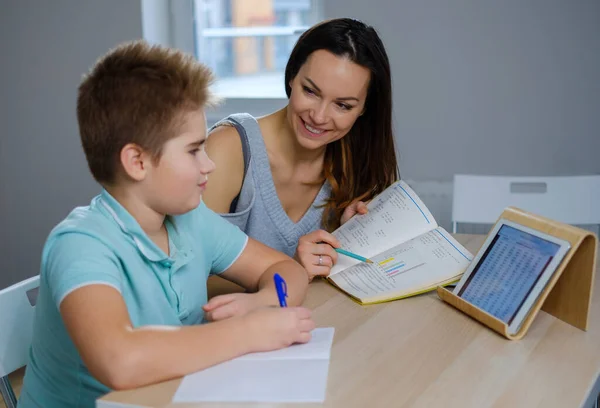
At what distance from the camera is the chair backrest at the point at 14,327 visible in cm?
125

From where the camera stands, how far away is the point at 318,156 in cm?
186

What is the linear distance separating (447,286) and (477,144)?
55.5 inches

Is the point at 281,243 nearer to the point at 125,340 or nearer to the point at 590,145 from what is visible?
the point at 125,340

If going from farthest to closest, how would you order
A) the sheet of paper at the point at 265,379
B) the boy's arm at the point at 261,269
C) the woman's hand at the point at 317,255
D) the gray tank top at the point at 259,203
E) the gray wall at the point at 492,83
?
the gray wall at the point at 492,83 < the gray tank top at the point at 259,203 < the woman's hand at the point at 317,255 < the boy's arm at the point at 261,269 < the sheet of paper at the point at 265,379

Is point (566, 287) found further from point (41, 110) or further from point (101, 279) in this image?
point (41, 110)

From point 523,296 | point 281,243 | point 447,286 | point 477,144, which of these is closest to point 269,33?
point 477,144

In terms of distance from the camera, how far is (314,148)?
1779 mm

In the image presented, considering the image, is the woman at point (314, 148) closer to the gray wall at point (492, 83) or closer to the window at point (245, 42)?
the gray wall at point (492, 83)

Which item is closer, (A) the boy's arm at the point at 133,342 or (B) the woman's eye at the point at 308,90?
(A) the boy's arm at the point at 133,342

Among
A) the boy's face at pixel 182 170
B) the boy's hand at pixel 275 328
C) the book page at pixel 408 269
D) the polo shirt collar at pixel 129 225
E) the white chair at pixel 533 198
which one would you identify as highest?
the boy's face at pixel 182 170

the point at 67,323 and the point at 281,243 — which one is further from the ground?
the point at 67,323

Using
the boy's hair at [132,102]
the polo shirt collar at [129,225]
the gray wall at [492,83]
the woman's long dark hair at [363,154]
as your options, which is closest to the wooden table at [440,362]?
the polo shirt collar at [129,225]

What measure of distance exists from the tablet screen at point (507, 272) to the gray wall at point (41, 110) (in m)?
2.14

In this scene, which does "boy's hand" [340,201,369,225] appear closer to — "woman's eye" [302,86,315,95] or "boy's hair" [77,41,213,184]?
"woman's eye" [302,86,315,95]
